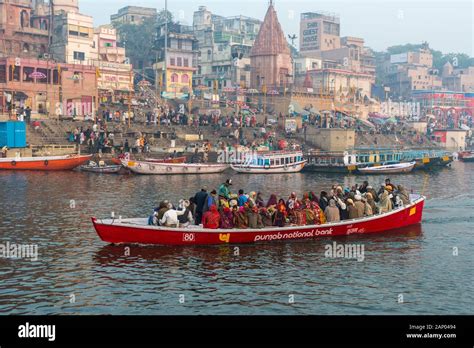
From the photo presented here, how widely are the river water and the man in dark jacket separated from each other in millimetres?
1487

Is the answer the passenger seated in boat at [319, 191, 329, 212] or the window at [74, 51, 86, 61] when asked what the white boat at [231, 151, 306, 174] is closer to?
the window at [74, 51, 86, 61]

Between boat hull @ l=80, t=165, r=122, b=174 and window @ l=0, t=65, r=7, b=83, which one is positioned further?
window @ l=0, t=65, r=7, b=83

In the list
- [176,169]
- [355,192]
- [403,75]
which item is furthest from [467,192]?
[403,75]

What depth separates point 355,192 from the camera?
2780cm

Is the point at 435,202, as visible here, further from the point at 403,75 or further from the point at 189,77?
the point at 403,75

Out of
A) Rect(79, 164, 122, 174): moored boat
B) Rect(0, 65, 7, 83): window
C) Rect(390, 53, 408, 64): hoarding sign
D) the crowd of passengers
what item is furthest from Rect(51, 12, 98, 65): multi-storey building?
Rect(390, 53, 408, 64): hoarding sign

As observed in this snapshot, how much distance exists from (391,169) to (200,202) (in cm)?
4370

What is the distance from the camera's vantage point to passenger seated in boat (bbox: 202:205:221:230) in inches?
895

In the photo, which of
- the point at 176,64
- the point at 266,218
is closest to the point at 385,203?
the point at 266,218

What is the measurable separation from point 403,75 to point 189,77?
73241 millimetres

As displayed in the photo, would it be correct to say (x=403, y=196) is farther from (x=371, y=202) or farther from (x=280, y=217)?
(x=280, y=217)
